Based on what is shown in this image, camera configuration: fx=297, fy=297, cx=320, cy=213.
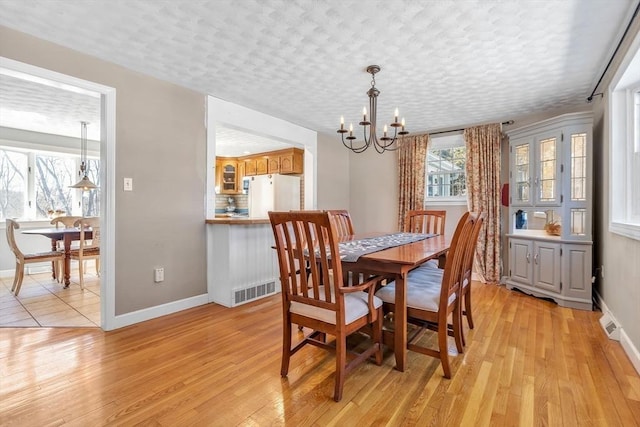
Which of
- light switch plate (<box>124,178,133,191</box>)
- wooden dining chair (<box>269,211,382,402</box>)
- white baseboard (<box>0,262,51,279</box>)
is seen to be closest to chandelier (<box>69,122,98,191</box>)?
white baseboard (<box>0,262,51,279</box>)

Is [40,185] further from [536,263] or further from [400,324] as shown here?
[536,263]

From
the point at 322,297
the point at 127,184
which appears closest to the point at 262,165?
the point at 127,184

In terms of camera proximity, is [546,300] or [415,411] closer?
[415,411]

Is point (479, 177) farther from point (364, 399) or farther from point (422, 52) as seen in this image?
point (364, 399)

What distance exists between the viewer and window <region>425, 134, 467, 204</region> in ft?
15.1

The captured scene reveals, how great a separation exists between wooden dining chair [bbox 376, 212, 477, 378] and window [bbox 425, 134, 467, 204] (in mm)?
2856

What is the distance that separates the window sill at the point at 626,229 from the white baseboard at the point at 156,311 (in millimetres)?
3633

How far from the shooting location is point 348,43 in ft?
7.34

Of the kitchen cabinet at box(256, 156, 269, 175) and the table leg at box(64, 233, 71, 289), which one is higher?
the kitchen cabinet at box(256, 156, 269, 175)

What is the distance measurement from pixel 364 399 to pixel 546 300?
2.88 metres

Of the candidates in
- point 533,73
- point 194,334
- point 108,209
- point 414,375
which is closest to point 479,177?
point 533,73

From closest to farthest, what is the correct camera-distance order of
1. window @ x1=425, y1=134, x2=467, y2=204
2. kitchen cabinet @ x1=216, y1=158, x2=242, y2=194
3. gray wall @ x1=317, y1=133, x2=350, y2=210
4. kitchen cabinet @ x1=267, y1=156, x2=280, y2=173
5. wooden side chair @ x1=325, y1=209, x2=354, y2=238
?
wooden side chair @ x1=325, y1=209, x2=354, y2=238, window @ x1=425, y1=134, x2=467, y2=204, gray wall @ x1=317, y1=133, x2=350, y2=210, kitchen cabinet @ x1=267, y1=156, x2=280, y2=173, kitchen cabinet @ x1=216, y1=158, x2=242, y2=194

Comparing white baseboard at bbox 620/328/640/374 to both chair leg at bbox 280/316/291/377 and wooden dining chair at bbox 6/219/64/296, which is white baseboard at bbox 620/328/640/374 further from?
wooden dining chair at bbox 6/219/64/296

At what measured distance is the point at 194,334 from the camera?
247 centimetres
